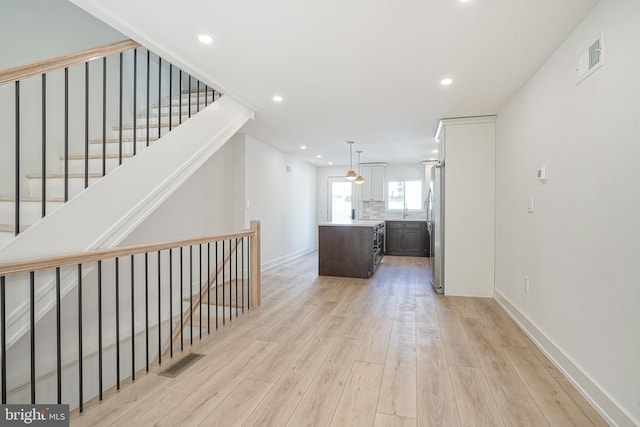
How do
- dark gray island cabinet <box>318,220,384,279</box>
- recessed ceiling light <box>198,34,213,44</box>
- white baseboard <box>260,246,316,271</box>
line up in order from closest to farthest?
recessed ceiling light <box>198,34,213,44</box> < dark gray island cabinet <box>318,220,384,279</box> < white baseboard <box>260,246,316,271</box>

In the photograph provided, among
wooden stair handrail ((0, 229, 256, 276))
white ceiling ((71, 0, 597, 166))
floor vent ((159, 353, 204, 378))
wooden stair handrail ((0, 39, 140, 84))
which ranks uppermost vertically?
white ceiling ((71, 0, 597, 166))

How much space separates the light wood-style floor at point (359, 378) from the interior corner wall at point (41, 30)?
2.98m

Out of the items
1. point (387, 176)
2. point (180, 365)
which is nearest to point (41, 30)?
point (180, 365)

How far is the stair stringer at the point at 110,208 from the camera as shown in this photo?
179 cm

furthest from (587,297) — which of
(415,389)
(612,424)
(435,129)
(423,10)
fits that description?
(435,129)

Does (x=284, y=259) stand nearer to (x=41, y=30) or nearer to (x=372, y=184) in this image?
(x=372, y=184)

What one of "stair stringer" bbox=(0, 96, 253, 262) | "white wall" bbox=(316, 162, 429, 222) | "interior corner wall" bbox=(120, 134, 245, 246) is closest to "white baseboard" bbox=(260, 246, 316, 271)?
"interior corner wall" bbox=(120, 134, 245, 246)

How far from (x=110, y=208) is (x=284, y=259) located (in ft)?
15.5

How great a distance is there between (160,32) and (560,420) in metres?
3.61

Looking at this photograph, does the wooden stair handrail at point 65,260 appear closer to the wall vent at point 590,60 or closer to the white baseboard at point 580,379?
the white baseboard at point 580,379

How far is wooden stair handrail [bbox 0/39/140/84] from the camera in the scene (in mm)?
1587

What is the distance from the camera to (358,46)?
2418mm

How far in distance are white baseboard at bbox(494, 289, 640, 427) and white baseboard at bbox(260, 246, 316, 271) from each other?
4.17 m

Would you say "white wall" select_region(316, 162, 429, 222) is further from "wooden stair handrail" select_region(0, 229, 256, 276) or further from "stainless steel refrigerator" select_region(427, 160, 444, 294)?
"wooden stair handrail" select_region(0, 229, 256, 276)
